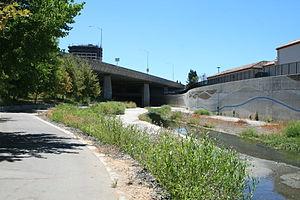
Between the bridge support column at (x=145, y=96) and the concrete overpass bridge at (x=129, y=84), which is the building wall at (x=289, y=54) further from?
the bridge support column at (x=145, y=96)

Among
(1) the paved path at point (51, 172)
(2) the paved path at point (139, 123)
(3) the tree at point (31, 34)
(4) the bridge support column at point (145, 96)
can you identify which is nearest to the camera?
(1) the paved path at point (51, 172)

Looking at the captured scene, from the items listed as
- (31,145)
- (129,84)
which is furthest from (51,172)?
(129,84)

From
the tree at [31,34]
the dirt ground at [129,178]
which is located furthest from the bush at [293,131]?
the tree at [31,34]

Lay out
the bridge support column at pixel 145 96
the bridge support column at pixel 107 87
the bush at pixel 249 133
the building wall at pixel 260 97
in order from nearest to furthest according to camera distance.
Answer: the bush at pixel 249 133
the building wall at pixel 260 97
the bridge support column at pixel 107 87
the bridge support column at pixel 145 96

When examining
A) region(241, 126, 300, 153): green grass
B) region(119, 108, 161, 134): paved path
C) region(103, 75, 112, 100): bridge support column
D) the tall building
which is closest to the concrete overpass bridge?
Answer: region(103, 75, 112, 100): bridge support column

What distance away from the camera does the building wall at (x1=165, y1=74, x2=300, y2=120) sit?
141 ft

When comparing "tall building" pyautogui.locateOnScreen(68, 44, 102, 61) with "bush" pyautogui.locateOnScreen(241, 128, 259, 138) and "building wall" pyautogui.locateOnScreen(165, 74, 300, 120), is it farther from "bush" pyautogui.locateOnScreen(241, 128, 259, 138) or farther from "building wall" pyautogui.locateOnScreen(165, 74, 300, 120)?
"bush" pyautogui.locateOnScreen(241, 128, 259, 138)

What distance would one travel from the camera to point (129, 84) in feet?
483

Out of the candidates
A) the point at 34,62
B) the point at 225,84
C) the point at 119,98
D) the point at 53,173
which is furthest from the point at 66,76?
the point at 119,98

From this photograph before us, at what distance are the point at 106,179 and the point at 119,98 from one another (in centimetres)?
13863

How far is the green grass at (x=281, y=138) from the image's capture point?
31231 millimetres

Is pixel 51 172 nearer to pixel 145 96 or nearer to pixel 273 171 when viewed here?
pixel 273 171

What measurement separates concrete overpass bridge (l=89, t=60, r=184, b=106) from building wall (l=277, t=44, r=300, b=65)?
126ft

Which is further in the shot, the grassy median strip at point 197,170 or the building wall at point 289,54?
the building wall at point 289,54
